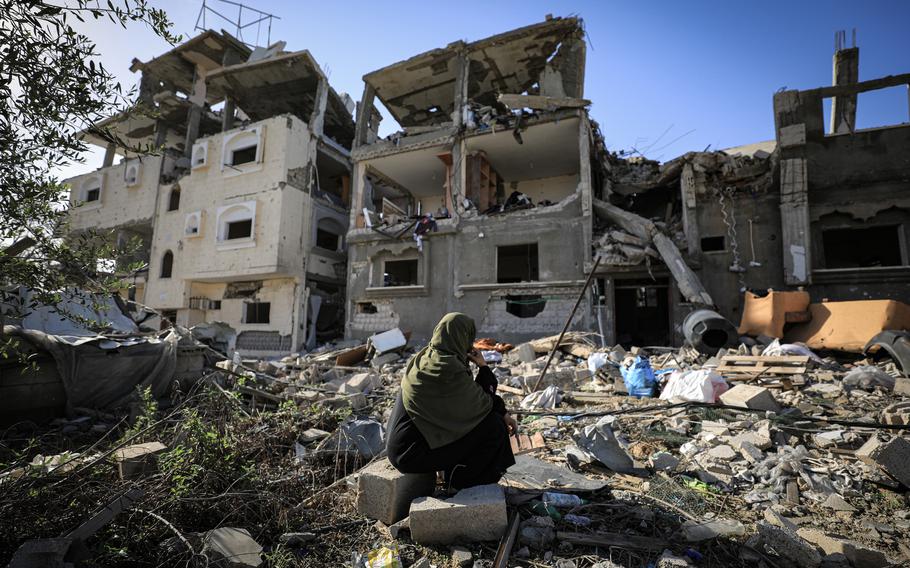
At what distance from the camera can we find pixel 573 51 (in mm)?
12859

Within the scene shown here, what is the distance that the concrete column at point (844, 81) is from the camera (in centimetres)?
1133

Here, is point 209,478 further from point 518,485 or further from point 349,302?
point 349,302

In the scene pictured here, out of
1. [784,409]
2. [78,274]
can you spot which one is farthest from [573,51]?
[78,274]

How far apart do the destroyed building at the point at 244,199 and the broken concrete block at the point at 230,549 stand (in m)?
13.6

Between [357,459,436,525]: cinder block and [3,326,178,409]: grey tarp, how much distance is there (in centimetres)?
376

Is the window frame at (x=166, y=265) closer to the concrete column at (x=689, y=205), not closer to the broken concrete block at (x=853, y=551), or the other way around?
the concrete column at (x=689, y=205)

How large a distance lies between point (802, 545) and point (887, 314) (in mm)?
7912

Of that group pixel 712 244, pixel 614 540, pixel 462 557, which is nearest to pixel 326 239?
pixel 712 244

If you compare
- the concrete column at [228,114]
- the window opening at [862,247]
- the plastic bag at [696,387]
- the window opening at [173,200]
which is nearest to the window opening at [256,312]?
the window opening at [173,200]

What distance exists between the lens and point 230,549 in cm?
216

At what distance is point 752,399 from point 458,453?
422 centimetres

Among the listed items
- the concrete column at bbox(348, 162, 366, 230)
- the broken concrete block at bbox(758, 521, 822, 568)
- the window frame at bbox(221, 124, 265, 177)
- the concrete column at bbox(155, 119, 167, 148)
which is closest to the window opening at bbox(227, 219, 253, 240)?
the window frame at bbox(221, 124, 265, 177)

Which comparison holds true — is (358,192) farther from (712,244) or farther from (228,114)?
(712,244)

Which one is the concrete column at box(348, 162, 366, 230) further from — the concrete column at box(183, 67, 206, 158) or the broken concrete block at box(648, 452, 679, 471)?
the broken concrete block at box(648, 452, 679, 471)
